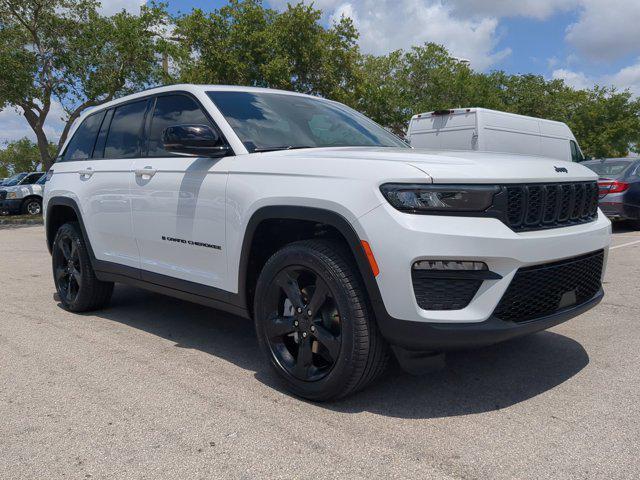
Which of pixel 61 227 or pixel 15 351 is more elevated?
pixel 61 227

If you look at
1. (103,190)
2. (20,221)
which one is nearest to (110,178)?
(103,190)

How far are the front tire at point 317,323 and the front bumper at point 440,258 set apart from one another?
6.4 inches

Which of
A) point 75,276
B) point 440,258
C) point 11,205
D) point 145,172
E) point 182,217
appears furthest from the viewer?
point 11,205

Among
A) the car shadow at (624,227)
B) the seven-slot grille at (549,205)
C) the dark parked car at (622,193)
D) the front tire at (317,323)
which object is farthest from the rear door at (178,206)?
the car shadow at (624,227)

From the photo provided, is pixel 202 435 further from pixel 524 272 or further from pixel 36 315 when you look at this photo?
pixel 36 315

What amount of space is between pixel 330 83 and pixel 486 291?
57.8ft

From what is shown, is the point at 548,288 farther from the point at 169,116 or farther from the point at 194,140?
the point at 169,116

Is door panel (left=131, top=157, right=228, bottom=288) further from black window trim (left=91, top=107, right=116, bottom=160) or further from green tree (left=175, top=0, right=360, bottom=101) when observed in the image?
green tree (left=175, top=0, right=360, bottom=101)

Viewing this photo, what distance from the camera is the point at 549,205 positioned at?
3.09 m

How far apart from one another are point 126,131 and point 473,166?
10.2ft

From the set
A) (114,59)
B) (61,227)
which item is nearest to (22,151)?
(114,59)

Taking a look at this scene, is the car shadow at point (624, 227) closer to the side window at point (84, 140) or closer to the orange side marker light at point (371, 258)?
the side window at point (84, 140)

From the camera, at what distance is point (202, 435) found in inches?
112

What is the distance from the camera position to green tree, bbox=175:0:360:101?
18.2m
